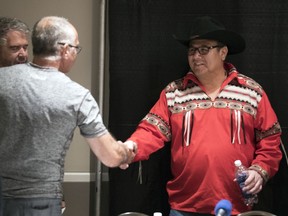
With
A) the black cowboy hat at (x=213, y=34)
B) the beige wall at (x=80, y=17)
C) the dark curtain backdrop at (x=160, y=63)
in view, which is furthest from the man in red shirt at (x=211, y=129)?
the beige wall at (x=80, y=17)

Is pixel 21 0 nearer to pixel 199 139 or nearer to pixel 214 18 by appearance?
pixel 214 18

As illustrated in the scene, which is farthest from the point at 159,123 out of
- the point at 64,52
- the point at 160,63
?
the point at 64,52

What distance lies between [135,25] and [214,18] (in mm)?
497

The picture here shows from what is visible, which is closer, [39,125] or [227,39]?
[39,125]

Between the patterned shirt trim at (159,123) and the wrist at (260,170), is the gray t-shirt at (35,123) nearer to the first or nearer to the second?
the patterned shirt trim at (159,123)

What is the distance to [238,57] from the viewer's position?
2848 mm

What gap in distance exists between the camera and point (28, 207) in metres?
1.77

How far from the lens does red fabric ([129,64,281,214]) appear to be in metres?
2.41

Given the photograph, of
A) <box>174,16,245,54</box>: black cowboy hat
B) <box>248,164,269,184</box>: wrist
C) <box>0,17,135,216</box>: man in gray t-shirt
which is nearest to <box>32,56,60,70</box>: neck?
<box>0,17,135,216</box>: man in gray t-shirt

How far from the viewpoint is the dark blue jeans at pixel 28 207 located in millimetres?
1767

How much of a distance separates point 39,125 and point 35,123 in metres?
0.02

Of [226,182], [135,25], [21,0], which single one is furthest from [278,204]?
[21,0]

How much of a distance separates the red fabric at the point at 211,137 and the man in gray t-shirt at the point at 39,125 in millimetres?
722

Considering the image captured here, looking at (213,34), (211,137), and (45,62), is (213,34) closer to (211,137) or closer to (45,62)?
(211,137)
